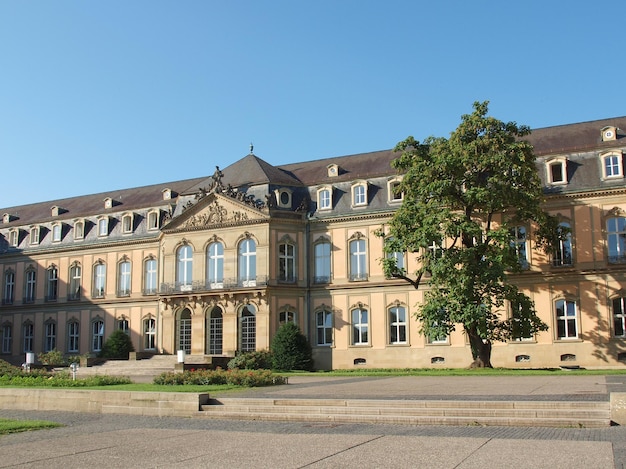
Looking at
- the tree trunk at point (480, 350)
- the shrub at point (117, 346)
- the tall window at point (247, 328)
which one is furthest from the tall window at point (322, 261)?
the shrub at point (117, 346)

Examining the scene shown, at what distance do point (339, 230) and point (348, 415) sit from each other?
2987 cm

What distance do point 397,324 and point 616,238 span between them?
43.9 ft

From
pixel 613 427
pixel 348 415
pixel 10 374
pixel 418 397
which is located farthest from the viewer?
pixel 10 374

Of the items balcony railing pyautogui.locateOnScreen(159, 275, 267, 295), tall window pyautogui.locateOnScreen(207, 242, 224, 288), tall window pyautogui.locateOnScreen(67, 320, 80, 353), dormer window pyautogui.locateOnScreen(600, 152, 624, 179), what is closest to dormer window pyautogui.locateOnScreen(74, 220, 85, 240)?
tall window pyautogui.locateOnScreen(67, 320, 80, 353)

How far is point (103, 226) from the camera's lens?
188 ft

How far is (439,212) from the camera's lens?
37781mm

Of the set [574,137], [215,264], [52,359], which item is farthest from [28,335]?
[574,137]

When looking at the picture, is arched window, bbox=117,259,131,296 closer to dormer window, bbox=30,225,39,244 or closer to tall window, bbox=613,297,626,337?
dormer window, bbox=30,225,39,244

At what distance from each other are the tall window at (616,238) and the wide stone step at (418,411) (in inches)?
1034

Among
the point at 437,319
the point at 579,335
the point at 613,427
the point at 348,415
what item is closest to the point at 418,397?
the point at 348,415

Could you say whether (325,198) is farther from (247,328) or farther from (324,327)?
(247,328)

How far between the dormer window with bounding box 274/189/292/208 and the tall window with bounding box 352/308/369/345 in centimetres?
814

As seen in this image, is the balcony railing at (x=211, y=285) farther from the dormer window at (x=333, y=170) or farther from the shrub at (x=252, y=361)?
the dormer window at (x=333, y=170)

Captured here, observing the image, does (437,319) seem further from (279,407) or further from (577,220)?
(279,407)
